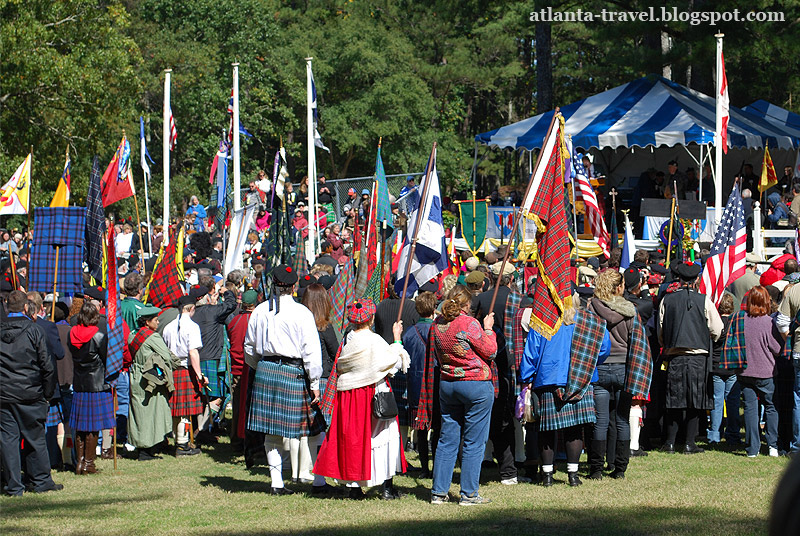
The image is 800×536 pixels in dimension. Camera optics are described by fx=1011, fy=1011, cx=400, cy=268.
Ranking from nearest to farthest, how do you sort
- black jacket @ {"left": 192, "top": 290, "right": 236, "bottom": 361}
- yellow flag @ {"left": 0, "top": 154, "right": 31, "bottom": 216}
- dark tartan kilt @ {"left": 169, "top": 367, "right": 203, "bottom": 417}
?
dark tartan kilt @ {"left": 169, "top": 367, "right": 203, "bottom": 417}, black jacket @ {"left": 192, "top": 290, "right": 236, "bottom": 361}, yellow flag @ {"left": 0, "top": 154, "right": 31, "bottom": 216}

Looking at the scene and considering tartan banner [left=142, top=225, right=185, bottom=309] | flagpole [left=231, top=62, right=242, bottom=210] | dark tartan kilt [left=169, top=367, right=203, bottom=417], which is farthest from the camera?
flagpole [left=231, top=62, right=242, bottom=210]

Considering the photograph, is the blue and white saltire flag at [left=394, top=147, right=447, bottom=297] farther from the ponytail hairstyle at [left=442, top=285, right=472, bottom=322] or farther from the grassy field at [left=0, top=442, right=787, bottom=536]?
the grassy field at [left=0, top=442, right=787, bottom=536]

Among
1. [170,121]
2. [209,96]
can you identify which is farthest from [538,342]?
[209,96]

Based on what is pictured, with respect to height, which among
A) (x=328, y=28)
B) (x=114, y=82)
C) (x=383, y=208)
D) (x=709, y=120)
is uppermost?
(x=328, y=28)

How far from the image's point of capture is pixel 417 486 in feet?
27.8

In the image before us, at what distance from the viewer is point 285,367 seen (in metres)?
7.93

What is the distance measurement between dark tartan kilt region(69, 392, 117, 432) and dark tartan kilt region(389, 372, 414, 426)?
2.68 m

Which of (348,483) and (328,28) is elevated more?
(328,28)

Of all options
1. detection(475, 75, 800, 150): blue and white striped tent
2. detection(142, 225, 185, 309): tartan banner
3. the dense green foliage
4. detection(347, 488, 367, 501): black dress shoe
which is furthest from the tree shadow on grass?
the dense green foliage

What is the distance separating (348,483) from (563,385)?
1.84m

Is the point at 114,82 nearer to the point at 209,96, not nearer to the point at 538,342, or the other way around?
the point at 209,96

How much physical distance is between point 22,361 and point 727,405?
7.13m

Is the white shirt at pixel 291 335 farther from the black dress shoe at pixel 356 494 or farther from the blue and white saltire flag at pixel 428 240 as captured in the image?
the blue and white saltire flag at pixel 428 240

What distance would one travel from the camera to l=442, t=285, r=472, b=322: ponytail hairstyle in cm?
749
